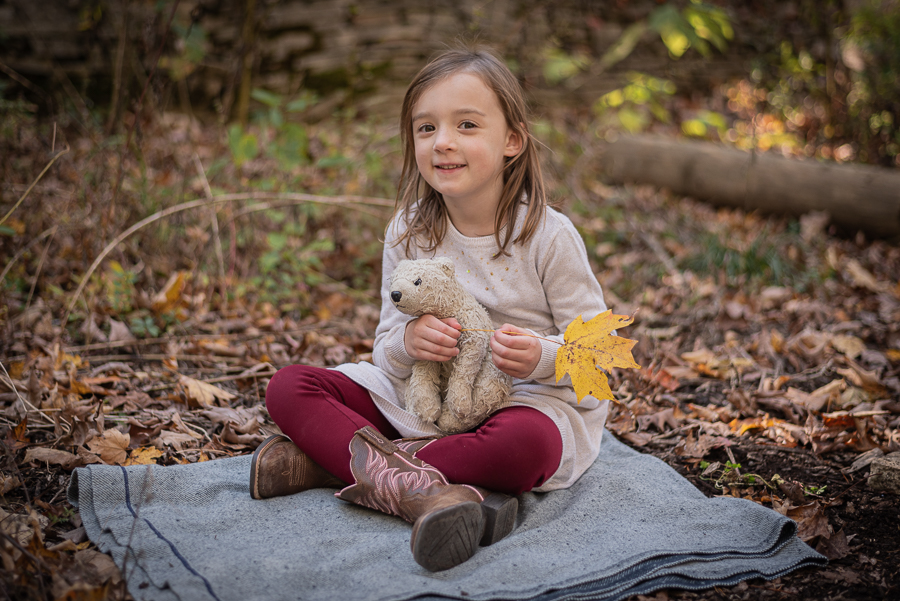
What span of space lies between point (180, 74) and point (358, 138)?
1399 millimetres

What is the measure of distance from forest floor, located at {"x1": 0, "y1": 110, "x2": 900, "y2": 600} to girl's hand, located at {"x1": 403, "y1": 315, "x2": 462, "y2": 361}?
2.21 ft

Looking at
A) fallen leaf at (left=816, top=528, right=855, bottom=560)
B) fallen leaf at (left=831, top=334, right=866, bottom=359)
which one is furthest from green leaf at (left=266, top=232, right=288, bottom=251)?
fallen leaf at (left=831, top=334, right=866, bottom=359)

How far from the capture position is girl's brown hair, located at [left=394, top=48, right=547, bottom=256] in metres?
1.96

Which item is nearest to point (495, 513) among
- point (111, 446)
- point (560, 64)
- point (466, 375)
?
point (466, 375)

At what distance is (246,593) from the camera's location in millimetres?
1475

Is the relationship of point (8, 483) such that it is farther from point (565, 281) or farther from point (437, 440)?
point (565, 281)

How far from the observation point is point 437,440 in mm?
1880

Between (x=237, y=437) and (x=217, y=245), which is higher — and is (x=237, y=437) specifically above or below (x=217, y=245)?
below

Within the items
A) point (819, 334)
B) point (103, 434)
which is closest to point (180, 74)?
point (103, 434)

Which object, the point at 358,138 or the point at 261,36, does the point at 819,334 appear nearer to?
the point at 358,138

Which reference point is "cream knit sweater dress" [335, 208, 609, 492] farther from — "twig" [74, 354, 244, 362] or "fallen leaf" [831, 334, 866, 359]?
"fallen leaf" [831, 334, 866, 359]

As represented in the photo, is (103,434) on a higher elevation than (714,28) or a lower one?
lower

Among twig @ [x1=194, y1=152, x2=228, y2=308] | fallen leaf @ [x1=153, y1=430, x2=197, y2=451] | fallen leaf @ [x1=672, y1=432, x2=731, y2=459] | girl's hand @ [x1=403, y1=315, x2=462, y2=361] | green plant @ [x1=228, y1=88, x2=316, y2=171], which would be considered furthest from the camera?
green plant @ [x1=228, y1=88, x2=316, y2=171]

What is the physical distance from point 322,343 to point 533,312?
4.23 feet
